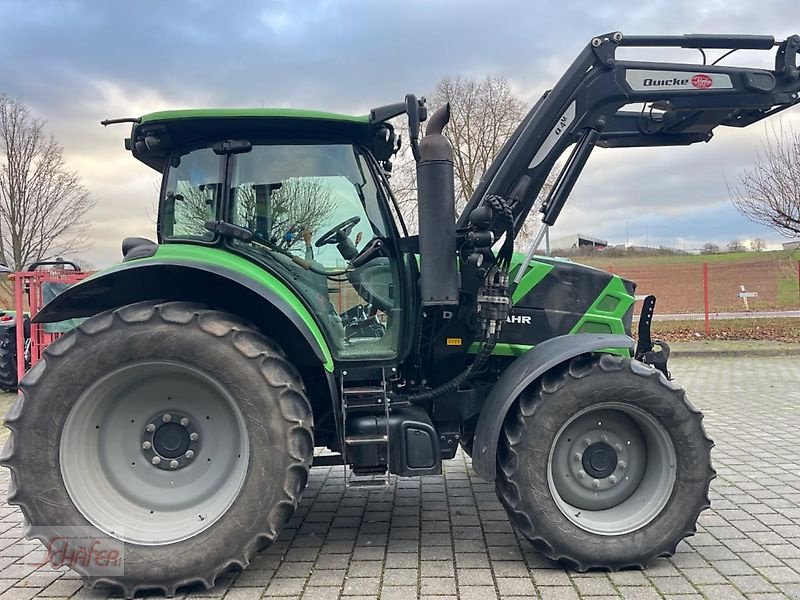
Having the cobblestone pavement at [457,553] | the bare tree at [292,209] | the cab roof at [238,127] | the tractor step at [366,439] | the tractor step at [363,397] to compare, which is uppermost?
the cab roof at [238,127]

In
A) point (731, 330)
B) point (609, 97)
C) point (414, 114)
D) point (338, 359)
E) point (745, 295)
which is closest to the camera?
point (414, 114)

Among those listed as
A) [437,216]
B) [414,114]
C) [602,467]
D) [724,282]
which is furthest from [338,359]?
[724,282]

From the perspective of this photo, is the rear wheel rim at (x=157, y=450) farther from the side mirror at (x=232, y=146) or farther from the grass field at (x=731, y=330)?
the grass field at (x=731, y=330)

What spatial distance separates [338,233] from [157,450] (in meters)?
1.55

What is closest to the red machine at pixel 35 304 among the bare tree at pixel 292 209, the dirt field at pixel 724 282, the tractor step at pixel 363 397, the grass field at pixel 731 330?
the bare tree at pixel 292 209

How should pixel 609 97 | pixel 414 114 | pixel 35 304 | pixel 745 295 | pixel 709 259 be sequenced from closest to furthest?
pixel 414 114
pixel 609 97
pixel 35 304
pixel 745 295
pixel 709 259

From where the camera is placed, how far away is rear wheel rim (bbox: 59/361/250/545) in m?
3.17

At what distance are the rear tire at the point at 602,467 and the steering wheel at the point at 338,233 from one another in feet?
4.51

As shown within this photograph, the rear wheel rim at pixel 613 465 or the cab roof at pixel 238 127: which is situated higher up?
the cab roof at pixel 238 127

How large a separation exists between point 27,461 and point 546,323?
3.01m

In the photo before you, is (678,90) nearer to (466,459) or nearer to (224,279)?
(224,279)

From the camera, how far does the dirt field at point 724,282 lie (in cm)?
1487

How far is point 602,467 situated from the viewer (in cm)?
349

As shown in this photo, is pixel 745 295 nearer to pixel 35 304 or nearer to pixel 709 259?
pixel 709 259
